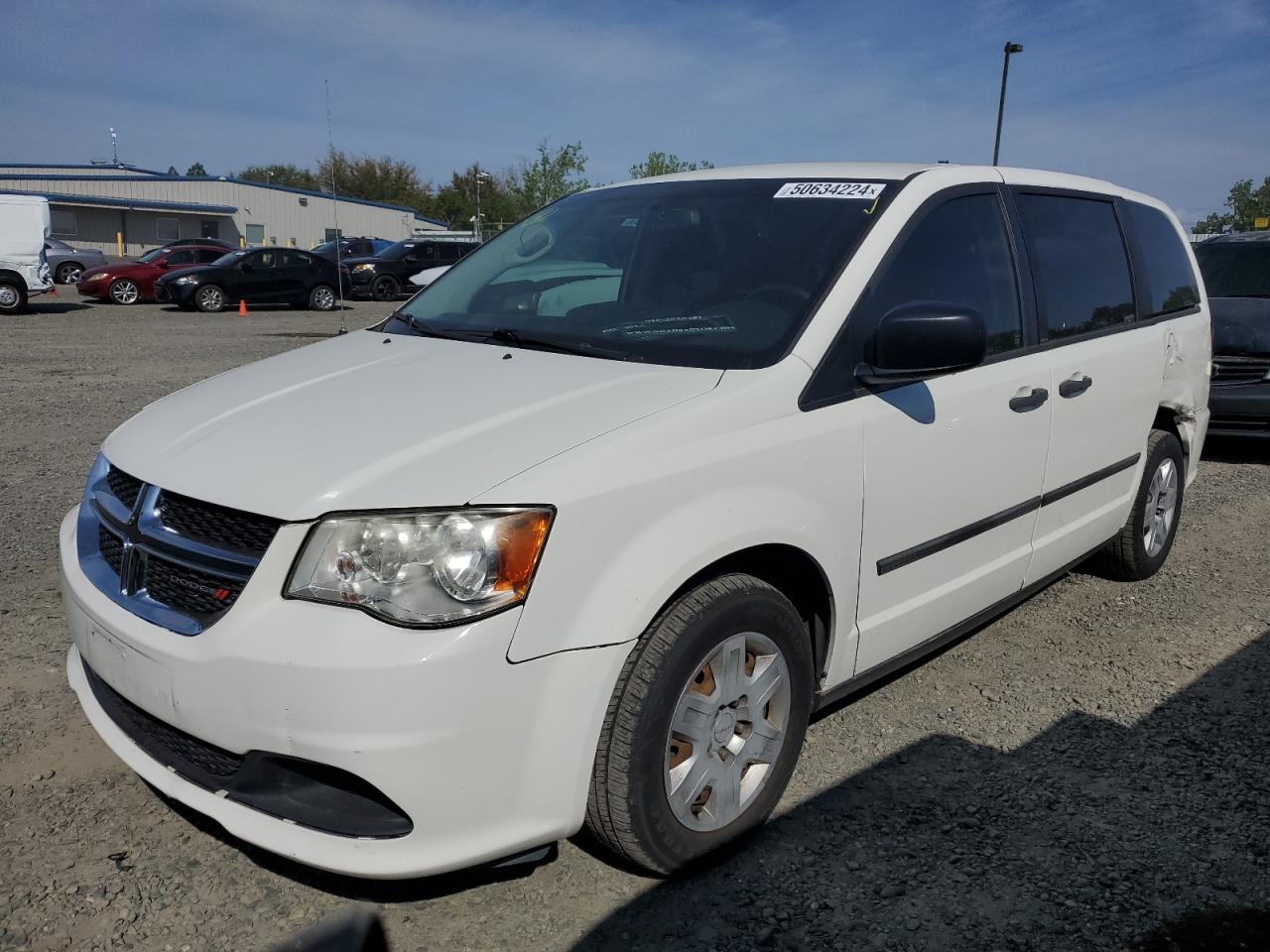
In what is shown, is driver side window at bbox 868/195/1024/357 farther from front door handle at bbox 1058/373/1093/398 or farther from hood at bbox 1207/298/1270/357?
hood at bbox 1207/298/1270/357

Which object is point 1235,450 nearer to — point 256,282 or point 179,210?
point 256,282

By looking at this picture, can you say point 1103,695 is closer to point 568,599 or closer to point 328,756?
point 568,599

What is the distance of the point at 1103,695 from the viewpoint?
3.94 metres

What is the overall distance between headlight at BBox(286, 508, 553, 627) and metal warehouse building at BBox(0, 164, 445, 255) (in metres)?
45.4

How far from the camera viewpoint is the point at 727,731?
2.73 metres

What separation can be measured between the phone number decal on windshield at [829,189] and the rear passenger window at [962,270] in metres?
0.20

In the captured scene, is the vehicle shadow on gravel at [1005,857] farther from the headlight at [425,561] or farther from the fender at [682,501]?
the headlight at [425,561]

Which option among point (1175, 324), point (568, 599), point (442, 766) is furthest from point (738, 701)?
point (1175, 324)

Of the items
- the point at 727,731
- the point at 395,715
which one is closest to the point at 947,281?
the point at 727,731

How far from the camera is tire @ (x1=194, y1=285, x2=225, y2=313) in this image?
22562mm

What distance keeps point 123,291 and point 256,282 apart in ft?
11.9

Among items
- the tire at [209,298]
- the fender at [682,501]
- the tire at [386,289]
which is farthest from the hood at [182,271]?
the fender at [682,501]

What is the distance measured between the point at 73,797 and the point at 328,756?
4.32 feet

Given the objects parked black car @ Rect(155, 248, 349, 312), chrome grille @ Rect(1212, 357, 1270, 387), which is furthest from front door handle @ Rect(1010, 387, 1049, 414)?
parked black car @ Rect(155, 248, 349, 312)
